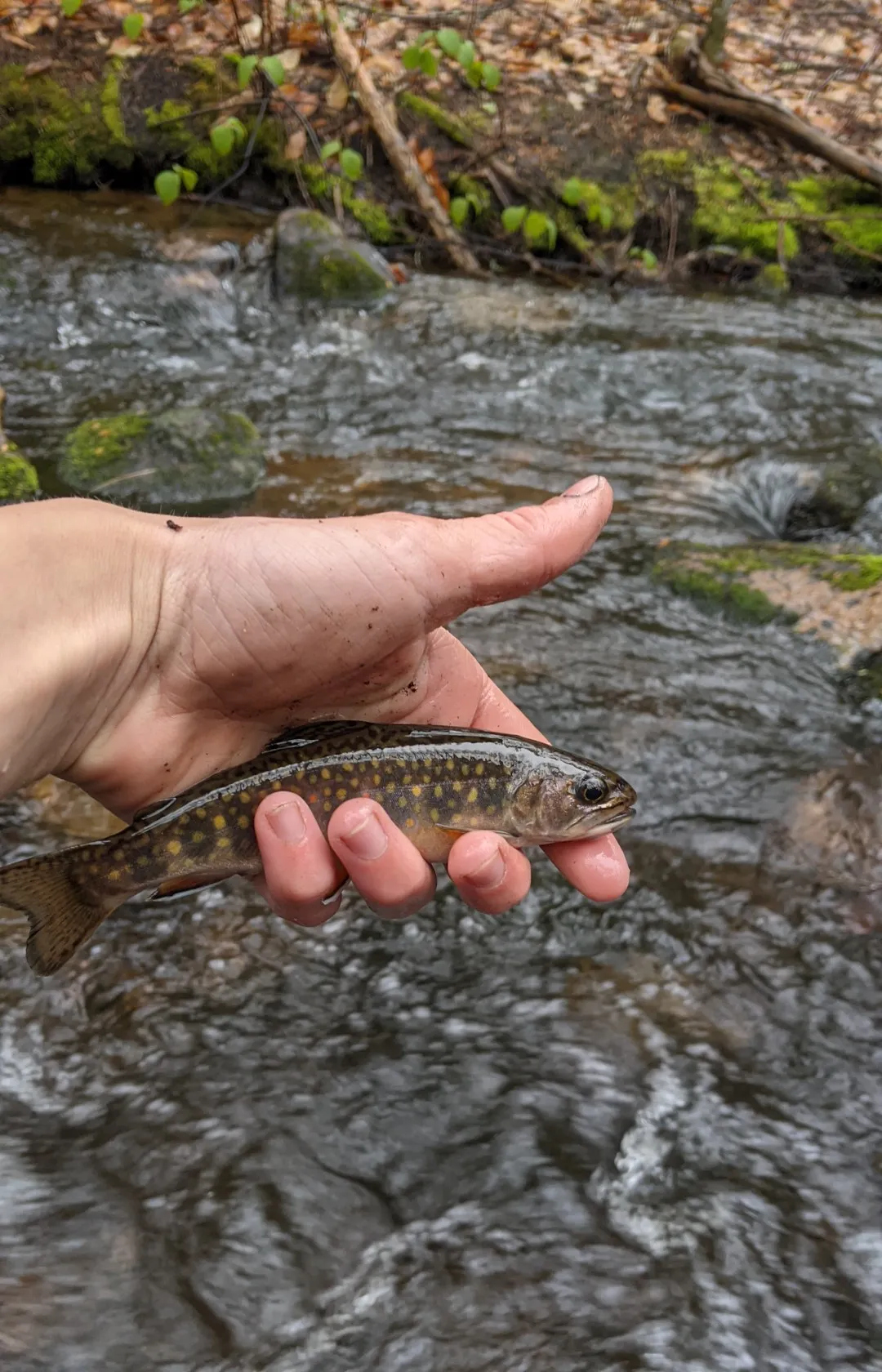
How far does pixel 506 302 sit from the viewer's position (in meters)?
11.3

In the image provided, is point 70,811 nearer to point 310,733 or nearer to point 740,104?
point 310,733

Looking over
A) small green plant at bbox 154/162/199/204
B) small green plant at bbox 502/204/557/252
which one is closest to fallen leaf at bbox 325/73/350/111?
small green plant at bbox 154/162/199/204

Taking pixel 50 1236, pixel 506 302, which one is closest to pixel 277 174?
pixel 506 302

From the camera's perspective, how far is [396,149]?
39.6ft

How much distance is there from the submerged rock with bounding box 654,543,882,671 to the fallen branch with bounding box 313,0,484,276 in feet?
20.2

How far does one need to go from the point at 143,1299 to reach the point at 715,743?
156 inches

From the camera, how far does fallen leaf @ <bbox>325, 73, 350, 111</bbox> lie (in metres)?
12.3

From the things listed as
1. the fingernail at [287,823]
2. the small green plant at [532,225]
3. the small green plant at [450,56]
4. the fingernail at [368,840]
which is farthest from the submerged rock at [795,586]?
the small green plant at [532,225]

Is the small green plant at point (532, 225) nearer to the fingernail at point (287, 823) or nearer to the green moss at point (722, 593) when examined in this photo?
the green moss at point (722, 593)

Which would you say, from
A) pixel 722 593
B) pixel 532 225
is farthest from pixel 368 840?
pixel 532 225

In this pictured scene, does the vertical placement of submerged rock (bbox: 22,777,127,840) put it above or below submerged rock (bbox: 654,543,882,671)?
below

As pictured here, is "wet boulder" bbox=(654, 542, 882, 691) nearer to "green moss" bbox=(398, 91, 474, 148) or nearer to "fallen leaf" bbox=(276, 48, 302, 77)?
"green moss" bbox=(398, 91, 474, 148)

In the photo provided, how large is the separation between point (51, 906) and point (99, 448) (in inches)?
214

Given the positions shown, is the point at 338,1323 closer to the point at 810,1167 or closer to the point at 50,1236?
the point at 50,1236
